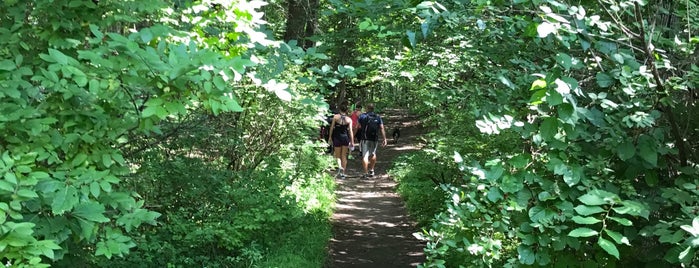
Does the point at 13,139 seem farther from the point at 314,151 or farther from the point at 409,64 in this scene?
the point at 314,151

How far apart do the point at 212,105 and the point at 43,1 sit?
3.94ft

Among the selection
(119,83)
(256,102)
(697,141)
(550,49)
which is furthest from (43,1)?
(256,102)

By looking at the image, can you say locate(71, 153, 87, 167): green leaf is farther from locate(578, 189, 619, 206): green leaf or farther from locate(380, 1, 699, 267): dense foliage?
locate(578, 189, 619, 206): green leaf

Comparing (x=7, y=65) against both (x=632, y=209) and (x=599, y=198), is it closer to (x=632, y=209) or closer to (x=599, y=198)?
(x=599, y=198)

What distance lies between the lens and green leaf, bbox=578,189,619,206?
2691 millimetres

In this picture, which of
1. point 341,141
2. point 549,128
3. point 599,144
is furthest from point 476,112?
point 341,141

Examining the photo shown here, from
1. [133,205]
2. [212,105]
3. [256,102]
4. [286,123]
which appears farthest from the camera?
[286,123]

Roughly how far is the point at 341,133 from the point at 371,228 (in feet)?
14.1

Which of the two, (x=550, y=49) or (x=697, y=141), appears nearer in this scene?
(x=697, y=141)

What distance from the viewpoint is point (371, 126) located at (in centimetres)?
1417

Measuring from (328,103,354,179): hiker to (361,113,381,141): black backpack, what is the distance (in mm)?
487

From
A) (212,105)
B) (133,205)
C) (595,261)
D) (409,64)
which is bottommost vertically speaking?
(409,64)

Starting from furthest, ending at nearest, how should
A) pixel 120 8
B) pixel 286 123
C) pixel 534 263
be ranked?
pixel 286 123
pixel 120 8
pixel 534 263

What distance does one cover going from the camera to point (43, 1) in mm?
3195
